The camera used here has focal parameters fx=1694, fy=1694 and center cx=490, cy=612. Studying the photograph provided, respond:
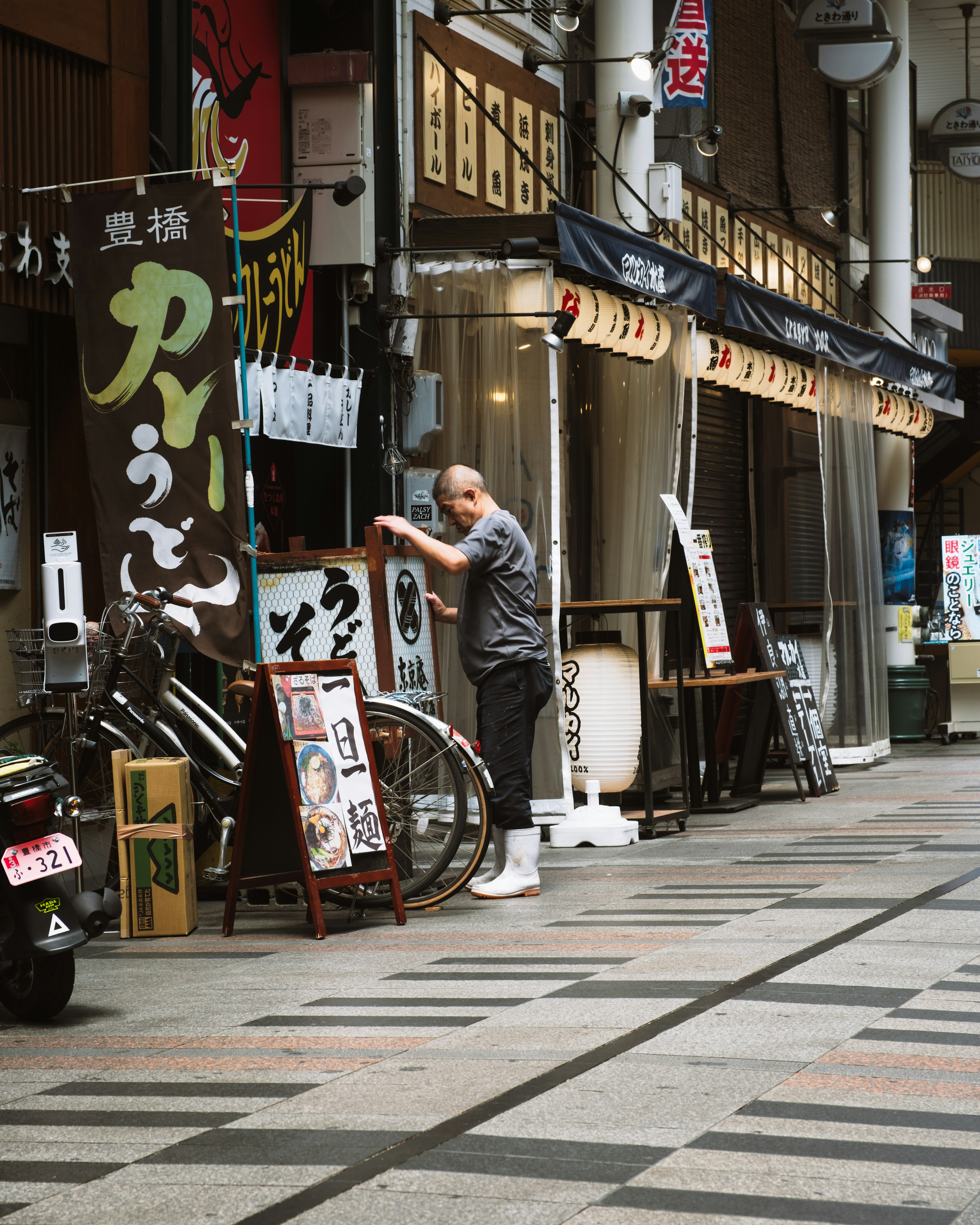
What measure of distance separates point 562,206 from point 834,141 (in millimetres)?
11143

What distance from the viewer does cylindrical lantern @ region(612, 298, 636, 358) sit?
1110 cm

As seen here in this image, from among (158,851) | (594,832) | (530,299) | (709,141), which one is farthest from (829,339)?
(158,851)

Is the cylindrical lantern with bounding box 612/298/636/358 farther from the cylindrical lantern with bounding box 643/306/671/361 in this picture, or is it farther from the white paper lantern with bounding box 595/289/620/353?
the cylindrical lantern with bounding box 643/306/671/361

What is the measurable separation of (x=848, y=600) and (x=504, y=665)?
7613 millimetres

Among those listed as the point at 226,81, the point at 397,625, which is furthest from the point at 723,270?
the point at 397,625

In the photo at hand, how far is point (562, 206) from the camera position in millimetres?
9773

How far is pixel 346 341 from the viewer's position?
34.4 feet

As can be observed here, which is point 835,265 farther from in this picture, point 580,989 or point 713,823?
point 580,989

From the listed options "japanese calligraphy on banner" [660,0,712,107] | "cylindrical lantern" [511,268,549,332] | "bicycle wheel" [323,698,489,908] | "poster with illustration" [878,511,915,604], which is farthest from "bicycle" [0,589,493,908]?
"poster with illustration" [878,511,915,604]

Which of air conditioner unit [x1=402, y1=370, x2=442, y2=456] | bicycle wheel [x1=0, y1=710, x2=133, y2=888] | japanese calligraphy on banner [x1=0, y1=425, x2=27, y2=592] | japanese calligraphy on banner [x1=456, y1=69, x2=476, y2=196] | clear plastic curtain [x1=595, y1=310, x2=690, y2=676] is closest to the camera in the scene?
bicycle wheel [x1=0, y1=710, x2=133, y2=888]

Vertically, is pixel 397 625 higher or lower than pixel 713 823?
higher

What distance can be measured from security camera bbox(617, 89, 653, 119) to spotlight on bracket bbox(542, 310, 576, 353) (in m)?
3.52

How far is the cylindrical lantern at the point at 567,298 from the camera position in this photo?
10.3 m

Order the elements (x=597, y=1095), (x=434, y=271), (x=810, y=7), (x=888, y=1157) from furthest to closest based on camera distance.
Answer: (x=810, y=7) < (x=434, y=271) < (x=597, y=1095) < (x=888, y=1157)
